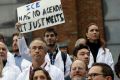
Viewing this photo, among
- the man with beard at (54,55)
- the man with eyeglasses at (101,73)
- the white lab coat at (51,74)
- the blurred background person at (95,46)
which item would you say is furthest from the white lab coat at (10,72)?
the man with eyeglasses at (101,73)

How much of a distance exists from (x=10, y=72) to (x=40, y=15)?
73.2 inches

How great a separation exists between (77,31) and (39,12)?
3282 millimetres

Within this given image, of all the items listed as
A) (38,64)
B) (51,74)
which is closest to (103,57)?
(51,74)

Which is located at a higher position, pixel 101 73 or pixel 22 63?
pixel 101 73

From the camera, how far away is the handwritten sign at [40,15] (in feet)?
28.5

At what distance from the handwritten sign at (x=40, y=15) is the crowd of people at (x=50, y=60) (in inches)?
14.7

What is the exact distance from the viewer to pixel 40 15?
8.81 meters

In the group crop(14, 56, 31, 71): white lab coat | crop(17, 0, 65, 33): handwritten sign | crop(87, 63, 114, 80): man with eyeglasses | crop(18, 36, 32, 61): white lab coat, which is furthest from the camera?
crop(17, 0, 65, 33): handwritten sign

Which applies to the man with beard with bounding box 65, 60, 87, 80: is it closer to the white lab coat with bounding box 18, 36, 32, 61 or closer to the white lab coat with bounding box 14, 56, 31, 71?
the white lab coat with bounding box 14, 56, 31, 71

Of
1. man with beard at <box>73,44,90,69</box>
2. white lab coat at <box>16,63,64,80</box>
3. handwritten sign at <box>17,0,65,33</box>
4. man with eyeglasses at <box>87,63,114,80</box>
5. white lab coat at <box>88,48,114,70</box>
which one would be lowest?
white lab coat at <box>88,48,114,70</box>

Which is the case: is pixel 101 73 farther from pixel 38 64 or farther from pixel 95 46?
pixel 95 46

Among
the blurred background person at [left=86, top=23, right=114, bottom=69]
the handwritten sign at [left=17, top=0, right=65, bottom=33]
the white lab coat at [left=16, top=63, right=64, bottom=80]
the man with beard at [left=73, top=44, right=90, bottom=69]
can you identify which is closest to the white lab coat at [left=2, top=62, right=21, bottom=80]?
the white lab coat at [left=16, top=63, right=64, bottom=80]

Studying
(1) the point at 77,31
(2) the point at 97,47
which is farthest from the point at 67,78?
(1) the point at 77,31

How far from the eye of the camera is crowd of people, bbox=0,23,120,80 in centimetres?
669
